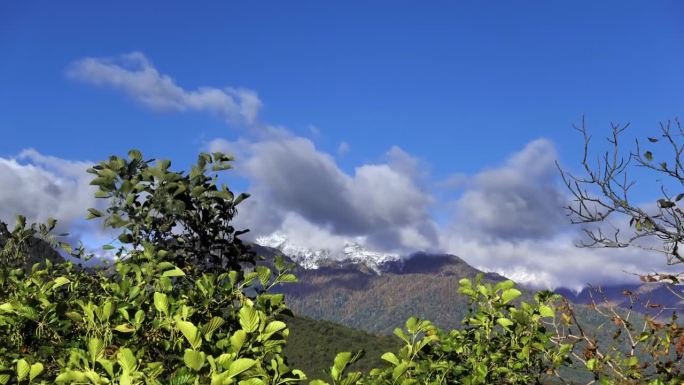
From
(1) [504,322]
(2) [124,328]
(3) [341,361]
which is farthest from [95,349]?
(1) [504,322]

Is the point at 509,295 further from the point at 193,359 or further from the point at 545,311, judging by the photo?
the point at 193,359

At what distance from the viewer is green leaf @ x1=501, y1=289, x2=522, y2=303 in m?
5.74

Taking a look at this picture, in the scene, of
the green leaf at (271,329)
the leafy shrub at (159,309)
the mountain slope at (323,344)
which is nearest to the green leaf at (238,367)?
the leafy shrub at (159,309)

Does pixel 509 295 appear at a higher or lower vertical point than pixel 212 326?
higher

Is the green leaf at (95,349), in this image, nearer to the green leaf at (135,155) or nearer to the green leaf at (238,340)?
the green leaf at (238,340)

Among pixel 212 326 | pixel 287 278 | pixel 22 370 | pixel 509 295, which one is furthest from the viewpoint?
pixel 509 295

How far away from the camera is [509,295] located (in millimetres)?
5828

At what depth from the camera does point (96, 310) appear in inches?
154

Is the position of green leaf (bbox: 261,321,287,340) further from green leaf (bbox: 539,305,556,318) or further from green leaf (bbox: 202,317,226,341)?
green leaf (bbox: 539,305,556,318)

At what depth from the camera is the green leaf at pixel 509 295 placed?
5.74 metres

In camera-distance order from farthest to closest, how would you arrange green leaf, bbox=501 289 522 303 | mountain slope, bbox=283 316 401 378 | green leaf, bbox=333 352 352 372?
mountain slope, bbox=283 316 401 378, green leaf, bbox=501 289 522 303, green leaf, bbox=333 352 352 372

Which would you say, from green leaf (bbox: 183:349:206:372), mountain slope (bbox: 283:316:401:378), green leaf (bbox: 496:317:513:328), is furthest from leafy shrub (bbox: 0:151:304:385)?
mountain slope (bbox: 283:316:401:378)

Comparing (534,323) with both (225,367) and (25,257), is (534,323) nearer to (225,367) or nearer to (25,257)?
(225,367)

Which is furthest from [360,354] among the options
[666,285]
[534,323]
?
[666,285]
